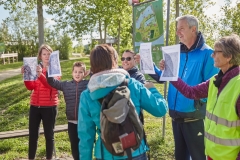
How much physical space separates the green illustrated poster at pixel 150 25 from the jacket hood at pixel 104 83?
322cm

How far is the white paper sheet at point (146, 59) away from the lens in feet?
11.0

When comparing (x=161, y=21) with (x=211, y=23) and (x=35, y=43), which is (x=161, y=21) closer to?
(x=211, y=23)

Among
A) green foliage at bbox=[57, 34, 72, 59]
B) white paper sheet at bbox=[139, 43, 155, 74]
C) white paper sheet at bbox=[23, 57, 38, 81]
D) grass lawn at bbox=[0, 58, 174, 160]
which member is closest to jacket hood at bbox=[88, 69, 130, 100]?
white paper sheet at bbox=[139, 43, 155, 74]

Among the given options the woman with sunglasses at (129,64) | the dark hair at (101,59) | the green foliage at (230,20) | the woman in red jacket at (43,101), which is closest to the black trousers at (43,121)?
the woman in red jacket at (43,101)

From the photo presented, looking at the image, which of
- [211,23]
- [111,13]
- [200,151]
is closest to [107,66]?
[200,151]

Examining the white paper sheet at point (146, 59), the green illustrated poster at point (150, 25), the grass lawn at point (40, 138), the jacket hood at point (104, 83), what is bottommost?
the grass lawn at point (40, 138)

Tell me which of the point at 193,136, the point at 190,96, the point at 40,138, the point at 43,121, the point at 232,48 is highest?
the point at 232,48

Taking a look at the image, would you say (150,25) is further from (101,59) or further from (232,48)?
(101,59)

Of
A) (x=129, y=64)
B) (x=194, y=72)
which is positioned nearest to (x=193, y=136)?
(x=194, y=72)

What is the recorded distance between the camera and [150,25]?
559 cm

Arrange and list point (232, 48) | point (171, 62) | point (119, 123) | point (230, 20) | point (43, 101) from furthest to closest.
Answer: point (230, 20) < point (43, 101) < point (171, 62) < point (232, 48) < point (119, 123)

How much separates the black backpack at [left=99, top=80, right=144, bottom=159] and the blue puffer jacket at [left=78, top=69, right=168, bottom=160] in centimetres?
7

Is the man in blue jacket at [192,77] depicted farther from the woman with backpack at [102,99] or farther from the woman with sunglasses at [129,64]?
the woman with backpack at [102,99]

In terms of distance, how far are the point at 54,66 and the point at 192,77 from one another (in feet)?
6.90
